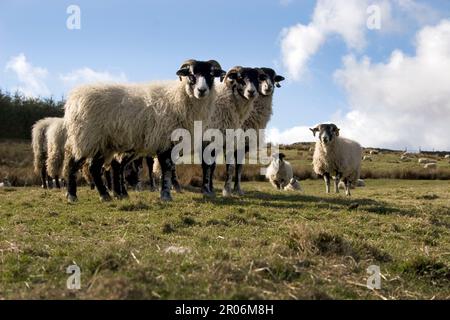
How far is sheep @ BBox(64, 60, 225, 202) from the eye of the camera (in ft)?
39.5

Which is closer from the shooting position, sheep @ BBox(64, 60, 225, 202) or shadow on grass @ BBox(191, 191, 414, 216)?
shadow on grass @ BBox(191, 191, 414, 216)

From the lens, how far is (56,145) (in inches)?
680

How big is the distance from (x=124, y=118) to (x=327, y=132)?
33.7 feet

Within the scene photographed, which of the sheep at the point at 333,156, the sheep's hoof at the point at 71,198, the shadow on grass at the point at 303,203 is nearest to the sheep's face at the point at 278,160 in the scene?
the sheep at the point at 333,156

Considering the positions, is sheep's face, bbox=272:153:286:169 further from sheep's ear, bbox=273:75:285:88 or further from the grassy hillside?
sheep's ear, bbox=273:75:285:88

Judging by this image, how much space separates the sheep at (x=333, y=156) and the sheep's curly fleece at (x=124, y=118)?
353 inches

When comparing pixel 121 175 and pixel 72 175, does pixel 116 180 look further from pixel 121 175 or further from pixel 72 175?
pixel 72 175

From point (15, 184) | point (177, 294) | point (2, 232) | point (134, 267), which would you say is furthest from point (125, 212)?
point (15, 184)

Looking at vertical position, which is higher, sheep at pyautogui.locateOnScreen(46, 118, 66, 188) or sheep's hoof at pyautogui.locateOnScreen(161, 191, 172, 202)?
sheep at pyautogui.locateOnScreen(46, 118, 66, 188)

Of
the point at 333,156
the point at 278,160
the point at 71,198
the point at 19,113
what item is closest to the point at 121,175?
the point at 71,198

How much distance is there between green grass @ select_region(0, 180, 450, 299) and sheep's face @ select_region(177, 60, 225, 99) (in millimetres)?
2725

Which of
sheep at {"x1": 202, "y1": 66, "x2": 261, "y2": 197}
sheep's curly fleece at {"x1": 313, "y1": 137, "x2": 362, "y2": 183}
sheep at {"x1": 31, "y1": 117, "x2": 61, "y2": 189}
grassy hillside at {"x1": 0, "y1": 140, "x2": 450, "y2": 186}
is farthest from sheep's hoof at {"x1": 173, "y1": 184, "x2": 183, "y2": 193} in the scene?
grassy hillside at {"x1": 0, "y1": 140, "x2": 450, "y2": 186}
